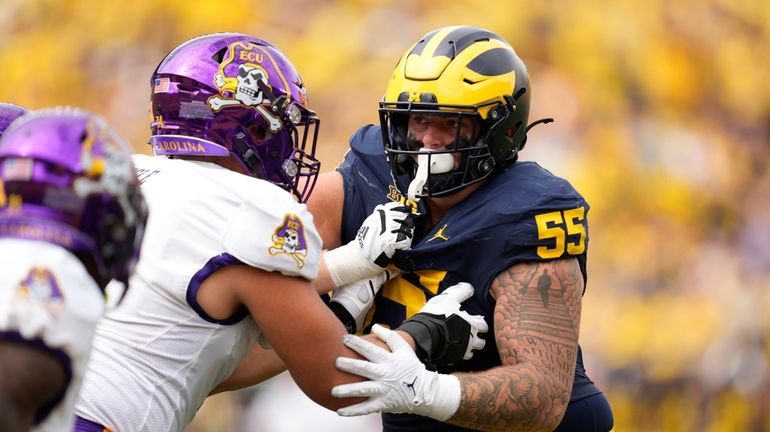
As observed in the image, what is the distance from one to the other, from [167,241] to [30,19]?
3.30 meters

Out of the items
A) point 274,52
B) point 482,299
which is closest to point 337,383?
point 482,299

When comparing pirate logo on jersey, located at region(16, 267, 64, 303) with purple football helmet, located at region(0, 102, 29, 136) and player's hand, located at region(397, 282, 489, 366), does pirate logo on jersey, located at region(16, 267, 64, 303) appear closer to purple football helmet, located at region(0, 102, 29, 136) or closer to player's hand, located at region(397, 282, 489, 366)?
player's hand, located at region(397, 282, 489, 366)

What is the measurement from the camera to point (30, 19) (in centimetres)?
533

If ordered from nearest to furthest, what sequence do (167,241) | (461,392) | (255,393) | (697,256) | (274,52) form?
1. (167,241)
2. (461,392)
3. (274,52)
4. (255,393)
5. (697,256)

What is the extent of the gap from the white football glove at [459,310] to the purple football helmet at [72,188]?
129 centimetres

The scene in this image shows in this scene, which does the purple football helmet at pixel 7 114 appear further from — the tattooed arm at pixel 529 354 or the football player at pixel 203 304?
the tattooed arm at pixel 529 354

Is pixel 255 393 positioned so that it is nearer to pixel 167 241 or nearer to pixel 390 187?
pixel 390 187

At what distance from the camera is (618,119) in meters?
5.59

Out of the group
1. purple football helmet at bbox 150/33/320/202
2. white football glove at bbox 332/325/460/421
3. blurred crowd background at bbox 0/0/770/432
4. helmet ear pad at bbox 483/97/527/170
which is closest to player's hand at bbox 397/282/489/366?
white football glove at bbox 332/325/460/421

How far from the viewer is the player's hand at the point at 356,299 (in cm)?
316

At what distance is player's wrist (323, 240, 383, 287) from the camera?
3121mm

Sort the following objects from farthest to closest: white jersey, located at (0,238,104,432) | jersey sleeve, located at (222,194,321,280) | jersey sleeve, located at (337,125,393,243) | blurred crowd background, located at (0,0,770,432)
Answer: blurred crowd background, located at (0,0,770,432), jersey sleeve, located at (337,125,393,243), jersey sleeve, located at (222,194,321,280), white jersey, located at (0,238,104,432)

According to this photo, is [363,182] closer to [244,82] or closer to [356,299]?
[356,299]

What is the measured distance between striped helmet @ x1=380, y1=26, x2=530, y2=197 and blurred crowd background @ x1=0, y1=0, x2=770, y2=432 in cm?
217
